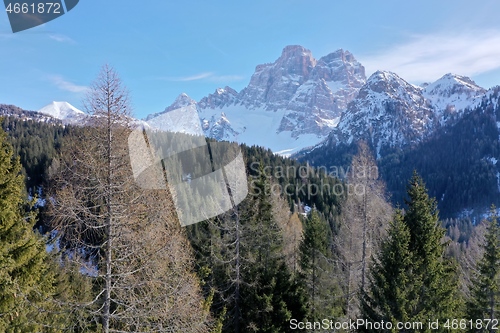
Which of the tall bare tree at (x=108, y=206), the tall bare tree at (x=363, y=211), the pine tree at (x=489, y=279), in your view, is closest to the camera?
the tall bare tree at (x=108, y=206)

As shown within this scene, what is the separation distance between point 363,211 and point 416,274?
515 cm

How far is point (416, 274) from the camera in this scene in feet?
34.9

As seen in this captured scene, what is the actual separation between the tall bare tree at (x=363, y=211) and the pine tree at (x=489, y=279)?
12.8 feet

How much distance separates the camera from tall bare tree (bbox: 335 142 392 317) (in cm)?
1523

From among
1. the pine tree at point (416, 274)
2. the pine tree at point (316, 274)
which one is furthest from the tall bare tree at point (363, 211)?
the pine tree at point (416, 274)

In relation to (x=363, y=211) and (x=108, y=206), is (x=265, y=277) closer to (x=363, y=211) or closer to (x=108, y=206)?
(x=363, y=211)

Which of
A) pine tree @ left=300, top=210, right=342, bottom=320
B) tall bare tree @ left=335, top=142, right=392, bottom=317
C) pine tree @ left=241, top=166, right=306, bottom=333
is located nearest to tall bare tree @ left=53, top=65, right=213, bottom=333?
pine tree @ left=241, top=166, right=306, bottom=333

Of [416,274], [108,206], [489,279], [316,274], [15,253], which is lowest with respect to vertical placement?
[316,274]

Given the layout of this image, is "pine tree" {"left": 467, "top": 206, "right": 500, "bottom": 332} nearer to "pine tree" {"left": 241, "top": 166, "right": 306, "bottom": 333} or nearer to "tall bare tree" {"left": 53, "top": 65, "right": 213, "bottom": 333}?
"pine tree" {"left": 241, "top": 166, "right": 306, "bottom": 333}

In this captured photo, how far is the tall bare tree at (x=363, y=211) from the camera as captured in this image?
15.2m

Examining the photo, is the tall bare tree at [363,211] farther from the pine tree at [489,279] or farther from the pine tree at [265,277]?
the pine tree at [489,279]

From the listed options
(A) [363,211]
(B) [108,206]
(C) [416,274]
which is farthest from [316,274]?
(B) [108,206]

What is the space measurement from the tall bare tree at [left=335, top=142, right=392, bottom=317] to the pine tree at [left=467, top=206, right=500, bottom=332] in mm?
3902

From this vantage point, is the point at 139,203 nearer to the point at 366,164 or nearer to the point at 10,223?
the point at 10,223
